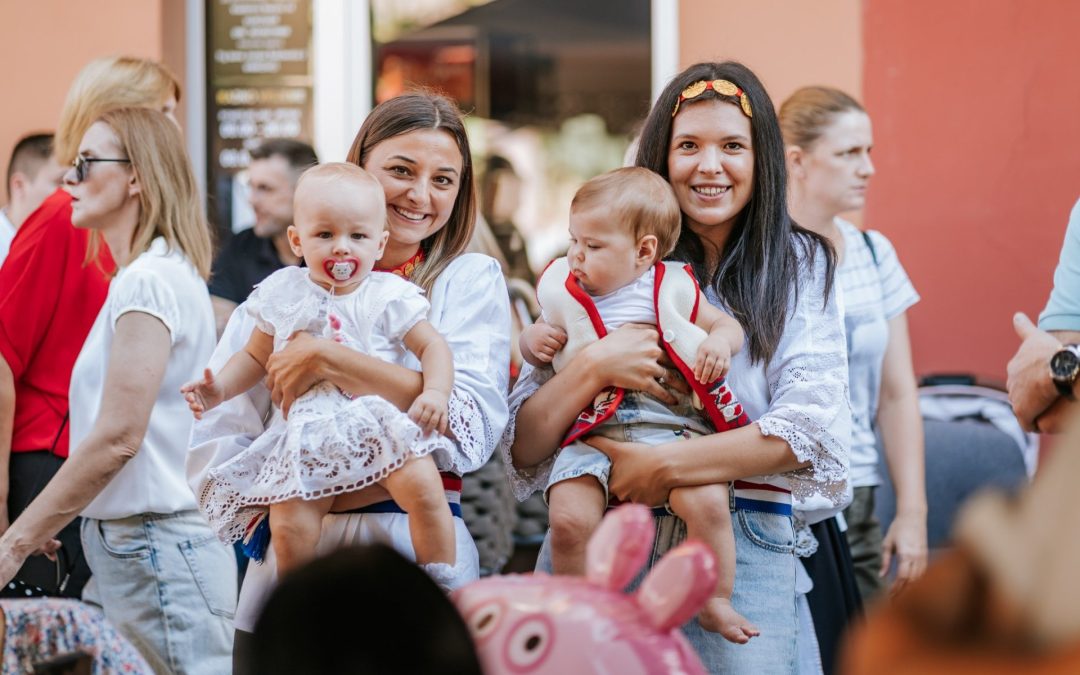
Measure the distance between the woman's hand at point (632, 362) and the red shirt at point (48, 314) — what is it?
1695 mm

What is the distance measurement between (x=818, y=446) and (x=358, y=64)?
4217 millimetres

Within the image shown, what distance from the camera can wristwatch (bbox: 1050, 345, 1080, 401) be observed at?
8.21 ft

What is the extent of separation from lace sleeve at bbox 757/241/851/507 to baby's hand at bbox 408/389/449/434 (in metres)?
0.58

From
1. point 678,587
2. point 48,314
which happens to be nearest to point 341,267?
point 678,587

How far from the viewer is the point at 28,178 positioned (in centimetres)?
550

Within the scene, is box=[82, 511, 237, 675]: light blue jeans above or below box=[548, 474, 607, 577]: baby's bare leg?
below

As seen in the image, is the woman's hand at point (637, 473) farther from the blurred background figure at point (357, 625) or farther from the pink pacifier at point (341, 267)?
Result: the blurred background figure at point (357, 625)

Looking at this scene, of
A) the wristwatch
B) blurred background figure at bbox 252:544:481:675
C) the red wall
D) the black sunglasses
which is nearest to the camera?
blurred background figure at bbox 252:544:481:675

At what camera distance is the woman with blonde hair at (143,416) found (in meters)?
3.23

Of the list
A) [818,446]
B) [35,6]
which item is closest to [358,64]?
[35,6]

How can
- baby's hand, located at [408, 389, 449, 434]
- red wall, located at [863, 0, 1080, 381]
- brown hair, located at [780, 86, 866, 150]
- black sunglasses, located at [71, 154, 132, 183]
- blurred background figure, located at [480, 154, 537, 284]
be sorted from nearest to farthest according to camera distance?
1. baby's hand, located at [408, 389, 449, 434]
2. black sunglasses, located at [71, 154, 132, 183]
3. brown hair, located at [780, 86, 866, 150]
4. red wall, located at [863, 0, 1080, 381]
5. blurred background figure, located at [480, 154, 537, 284]

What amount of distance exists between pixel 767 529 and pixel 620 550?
96 centimetres

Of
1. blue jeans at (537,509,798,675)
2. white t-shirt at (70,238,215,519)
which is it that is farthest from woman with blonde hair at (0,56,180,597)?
blue jeans at (537,509,798,675)

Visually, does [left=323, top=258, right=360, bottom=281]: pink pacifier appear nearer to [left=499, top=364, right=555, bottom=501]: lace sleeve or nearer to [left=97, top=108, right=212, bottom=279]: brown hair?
[left=499, top=364, right=555, bottom=501]: lace sleeve
